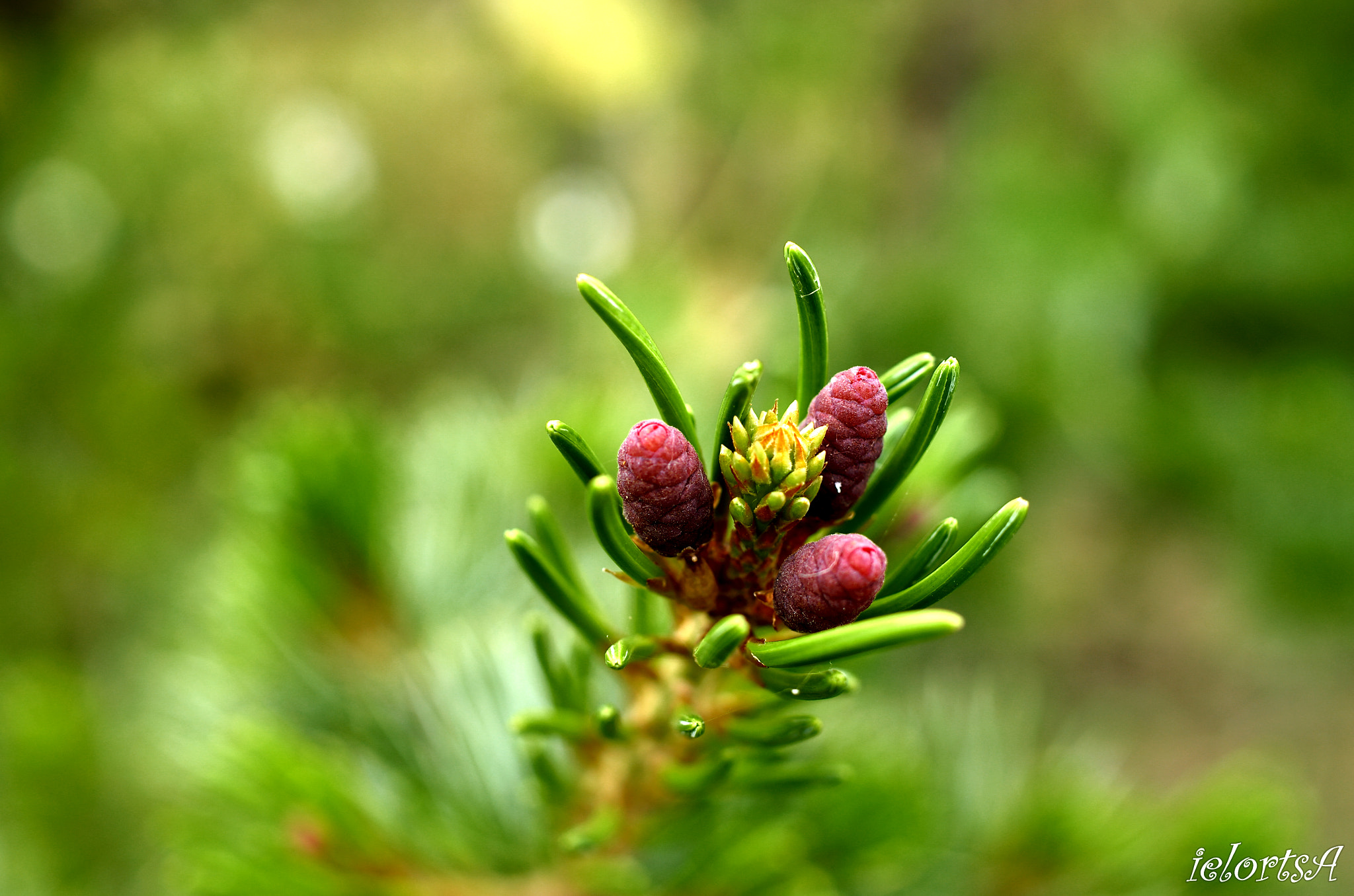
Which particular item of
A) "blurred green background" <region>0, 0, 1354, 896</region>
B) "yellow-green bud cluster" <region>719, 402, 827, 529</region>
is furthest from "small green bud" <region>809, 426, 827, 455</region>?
"blurred green background" <region>0, 0, 1354, 896</region>

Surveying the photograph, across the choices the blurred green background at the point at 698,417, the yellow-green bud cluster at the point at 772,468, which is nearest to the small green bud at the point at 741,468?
the yellow-green bud cluster at the point at 772,468

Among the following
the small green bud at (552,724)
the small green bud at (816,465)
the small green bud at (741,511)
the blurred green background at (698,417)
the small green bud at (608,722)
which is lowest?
the small green bud at (608,722)

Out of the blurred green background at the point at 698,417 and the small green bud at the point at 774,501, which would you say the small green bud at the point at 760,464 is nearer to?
the small green bud at the point at 774,501

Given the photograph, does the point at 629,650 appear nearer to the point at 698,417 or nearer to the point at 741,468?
the point at 741,468

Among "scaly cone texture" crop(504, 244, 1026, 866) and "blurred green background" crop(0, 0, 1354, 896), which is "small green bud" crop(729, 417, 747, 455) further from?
"blurred green background" crop(0, 0, 1354, 896)

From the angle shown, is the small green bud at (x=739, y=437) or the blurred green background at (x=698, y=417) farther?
the blurred green background at (x=698, y=417)
